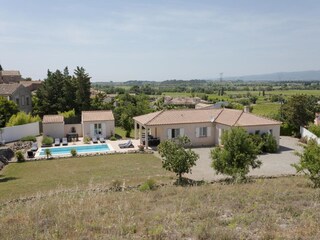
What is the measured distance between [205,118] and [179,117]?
2.83 m

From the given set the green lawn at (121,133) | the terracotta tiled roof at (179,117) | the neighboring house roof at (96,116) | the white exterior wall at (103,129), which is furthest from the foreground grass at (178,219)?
the green lawn at (121,133)

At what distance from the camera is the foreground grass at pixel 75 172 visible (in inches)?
720

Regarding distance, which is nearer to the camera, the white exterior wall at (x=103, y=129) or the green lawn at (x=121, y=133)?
the white exterior wall at (x=103, y=129)

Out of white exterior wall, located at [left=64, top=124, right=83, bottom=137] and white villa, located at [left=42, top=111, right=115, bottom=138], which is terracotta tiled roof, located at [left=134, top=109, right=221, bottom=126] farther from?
white exterior wall, located at [left=64, top=124, right=83, bottom=137]

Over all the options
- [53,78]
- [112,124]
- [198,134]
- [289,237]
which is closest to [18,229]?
[289,237]

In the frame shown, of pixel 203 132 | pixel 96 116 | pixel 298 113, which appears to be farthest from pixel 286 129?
pixel 96 116

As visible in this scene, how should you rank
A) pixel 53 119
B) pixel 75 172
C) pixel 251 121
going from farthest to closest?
pixel 53 119 → pixel 251 121 → pixel 75 172

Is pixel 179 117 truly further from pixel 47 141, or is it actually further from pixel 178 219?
pixel 178 219

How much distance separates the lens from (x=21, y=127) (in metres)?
35.4

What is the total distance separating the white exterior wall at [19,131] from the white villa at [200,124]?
13.4m

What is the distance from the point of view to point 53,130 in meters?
36.2

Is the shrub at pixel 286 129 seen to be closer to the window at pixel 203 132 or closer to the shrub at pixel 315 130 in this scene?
the shrub at pixel 315 130

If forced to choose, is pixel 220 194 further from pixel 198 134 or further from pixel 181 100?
pixel 181 100

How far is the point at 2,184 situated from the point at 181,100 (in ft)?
230
